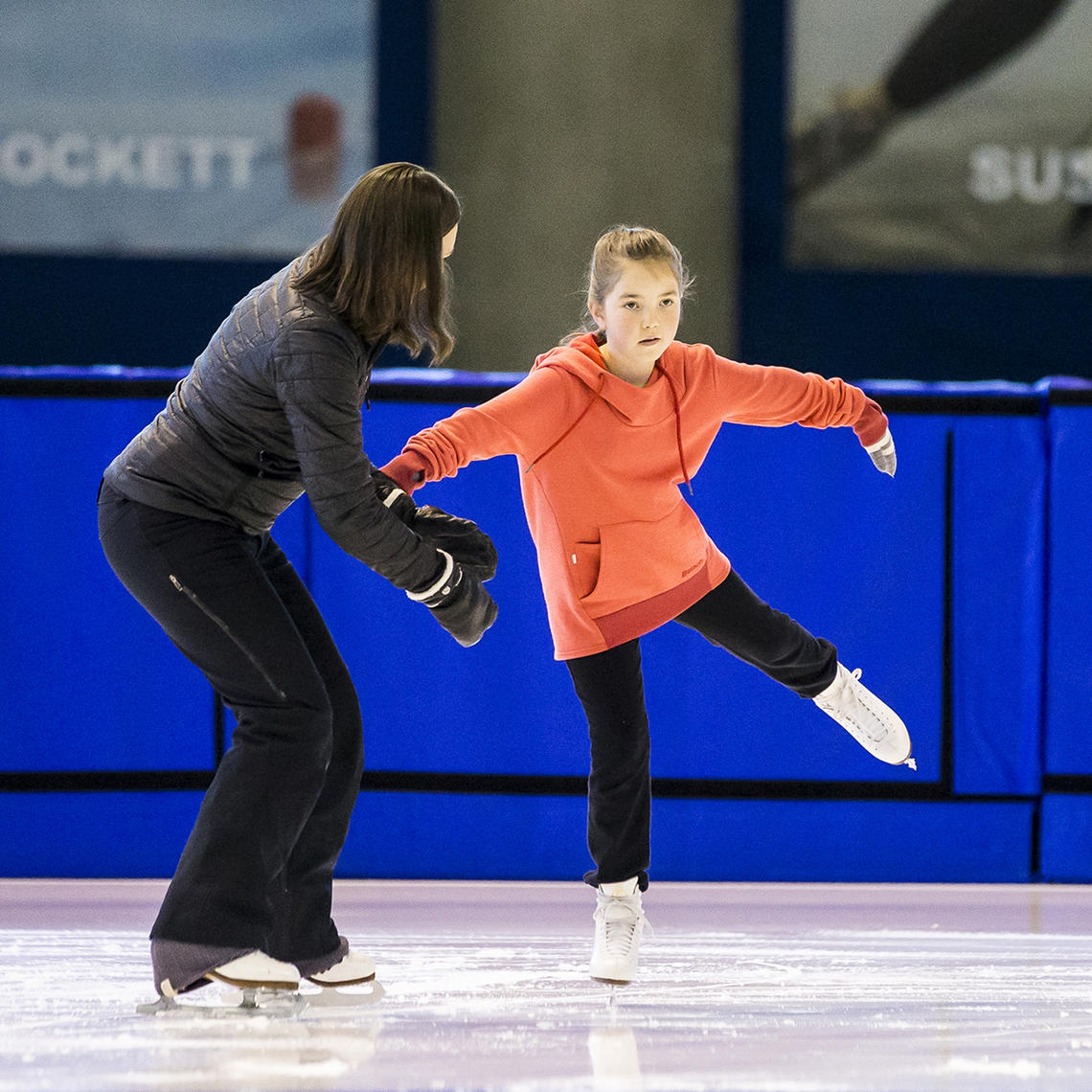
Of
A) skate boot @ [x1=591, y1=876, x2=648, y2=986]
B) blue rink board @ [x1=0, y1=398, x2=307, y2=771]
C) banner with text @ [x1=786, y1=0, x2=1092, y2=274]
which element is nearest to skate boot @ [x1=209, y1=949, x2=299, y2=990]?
skate boot @ [x1=591, y1=876, x2=648, y2=986]

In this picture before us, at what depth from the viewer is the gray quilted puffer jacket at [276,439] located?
6.83 ft

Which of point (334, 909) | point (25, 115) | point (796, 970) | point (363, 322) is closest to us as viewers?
point (363, 322)

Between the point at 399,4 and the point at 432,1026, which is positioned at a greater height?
the point at 399,4

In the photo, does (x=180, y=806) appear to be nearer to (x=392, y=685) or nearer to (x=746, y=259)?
(x=392, y=685)

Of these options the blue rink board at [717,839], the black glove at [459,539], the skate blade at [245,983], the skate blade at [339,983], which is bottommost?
the blue rink board at [717,839]

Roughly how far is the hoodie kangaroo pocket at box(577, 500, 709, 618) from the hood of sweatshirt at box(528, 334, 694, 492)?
0.17 metres

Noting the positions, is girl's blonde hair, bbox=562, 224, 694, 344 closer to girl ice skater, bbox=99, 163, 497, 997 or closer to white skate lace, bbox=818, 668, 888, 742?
girl ice skater, bbox=99, 163, 497, 997

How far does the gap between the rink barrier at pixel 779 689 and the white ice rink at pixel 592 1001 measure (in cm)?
19

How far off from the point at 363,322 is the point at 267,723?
643 mm

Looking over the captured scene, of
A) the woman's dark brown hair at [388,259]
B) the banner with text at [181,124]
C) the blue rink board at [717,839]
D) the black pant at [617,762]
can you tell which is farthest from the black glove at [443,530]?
the banner with text at [181,124]

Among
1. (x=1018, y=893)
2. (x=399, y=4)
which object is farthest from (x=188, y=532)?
(x=399, y=4)

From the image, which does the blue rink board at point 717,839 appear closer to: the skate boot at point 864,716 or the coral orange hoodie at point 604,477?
the skate boot at point 864,716

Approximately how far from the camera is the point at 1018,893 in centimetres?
340

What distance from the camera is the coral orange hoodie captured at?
2564mm
